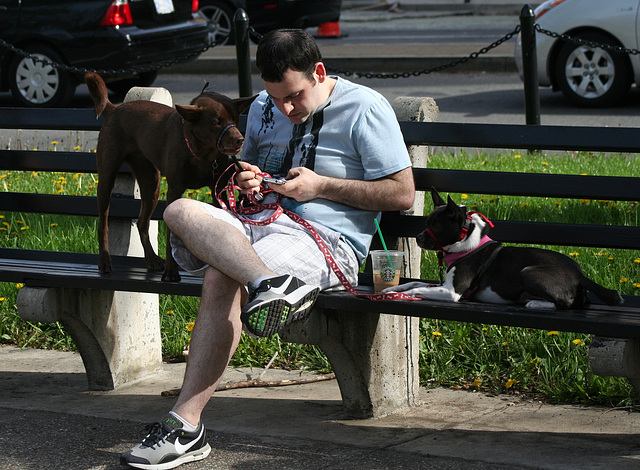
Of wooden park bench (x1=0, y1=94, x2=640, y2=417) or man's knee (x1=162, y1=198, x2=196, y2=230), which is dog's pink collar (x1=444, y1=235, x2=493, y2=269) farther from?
man's knee (x1=162, y1=198, x2=196, y2=230)

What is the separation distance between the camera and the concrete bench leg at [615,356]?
309 centimetres

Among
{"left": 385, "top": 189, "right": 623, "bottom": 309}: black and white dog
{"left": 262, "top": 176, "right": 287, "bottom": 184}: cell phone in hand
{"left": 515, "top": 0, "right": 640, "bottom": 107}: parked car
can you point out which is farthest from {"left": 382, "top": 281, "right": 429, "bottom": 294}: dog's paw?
{"left": 515, "top": 0, "right": 640, "bottom": 107}: parked car

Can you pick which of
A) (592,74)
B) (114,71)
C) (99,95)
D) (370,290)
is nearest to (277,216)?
(370,290)

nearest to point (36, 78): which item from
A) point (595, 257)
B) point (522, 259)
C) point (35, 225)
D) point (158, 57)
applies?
point (158, 57)

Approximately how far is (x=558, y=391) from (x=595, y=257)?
1.08m

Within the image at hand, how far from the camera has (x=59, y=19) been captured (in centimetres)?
1136

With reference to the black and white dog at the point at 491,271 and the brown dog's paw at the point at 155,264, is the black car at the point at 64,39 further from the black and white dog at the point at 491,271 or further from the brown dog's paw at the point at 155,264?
the black and white dog at the point at 491,271

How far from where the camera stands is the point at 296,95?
3.65m

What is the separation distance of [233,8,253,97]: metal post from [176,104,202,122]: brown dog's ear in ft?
11.7

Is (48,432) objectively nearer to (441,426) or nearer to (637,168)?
(441,426)

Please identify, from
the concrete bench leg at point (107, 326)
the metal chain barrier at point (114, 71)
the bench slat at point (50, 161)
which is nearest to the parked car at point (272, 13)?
the metal chain barrier at point (114, 71)

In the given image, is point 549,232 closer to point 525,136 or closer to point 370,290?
point 525,136

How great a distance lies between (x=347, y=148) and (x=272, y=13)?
39.8 feet

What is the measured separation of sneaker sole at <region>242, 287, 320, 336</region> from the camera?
3.19 metres
